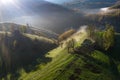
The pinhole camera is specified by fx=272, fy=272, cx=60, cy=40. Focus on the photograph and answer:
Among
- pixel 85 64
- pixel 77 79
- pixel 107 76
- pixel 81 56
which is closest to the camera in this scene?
pixel 77 79

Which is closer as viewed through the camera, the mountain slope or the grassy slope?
the grassy slope

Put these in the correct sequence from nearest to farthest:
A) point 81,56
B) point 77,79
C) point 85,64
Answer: point 77,79, point 85,64, point 81,56

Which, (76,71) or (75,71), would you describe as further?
(75,71)

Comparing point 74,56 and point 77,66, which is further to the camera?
point 74,56

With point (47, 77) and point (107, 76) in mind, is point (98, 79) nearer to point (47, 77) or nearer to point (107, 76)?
point (107, 76)

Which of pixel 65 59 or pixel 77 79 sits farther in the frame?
pixel 65 59

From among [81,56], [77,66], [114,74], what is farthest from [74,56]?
[114,74]

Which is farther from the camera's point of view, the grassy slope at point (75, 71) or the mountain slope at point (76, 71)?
the mountain slope at point (76, 71)

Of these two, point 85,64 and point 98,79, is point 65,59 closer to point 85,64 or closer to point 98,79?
point 85,64

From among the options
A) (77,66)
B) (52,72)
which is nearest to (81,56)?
(77,66)
